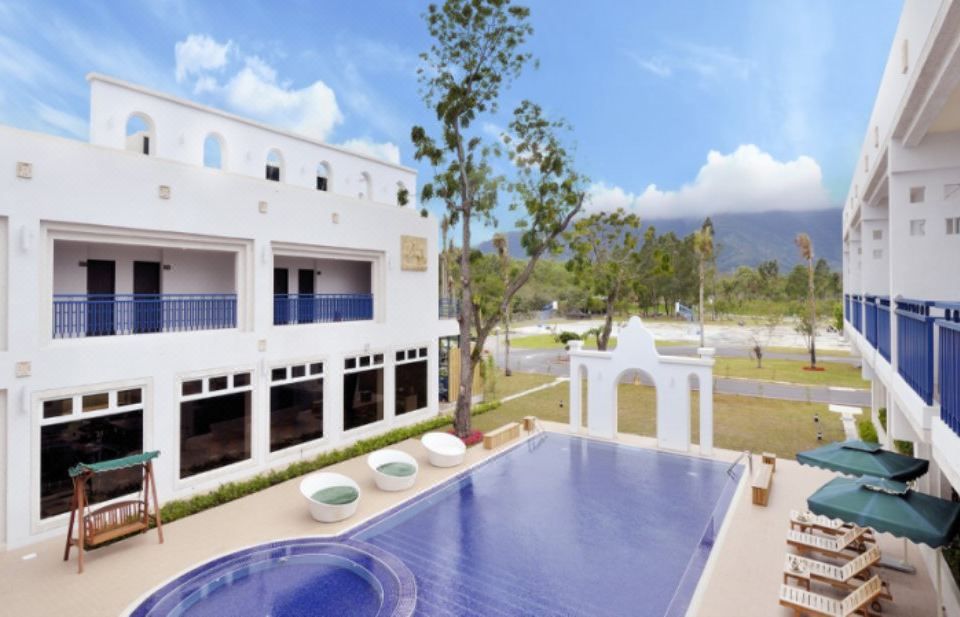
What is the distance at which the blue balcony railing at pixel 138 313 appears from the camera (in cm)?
1174

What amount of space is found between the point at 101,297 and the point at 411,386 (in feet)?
34.8

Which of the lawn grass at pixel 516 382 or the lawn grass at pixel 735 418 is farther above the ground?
the lawn grass at pixel 516 382

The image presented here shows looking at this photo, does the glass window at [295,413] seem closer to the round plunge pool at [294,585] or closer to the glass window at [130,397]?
the glass window at [130,397]

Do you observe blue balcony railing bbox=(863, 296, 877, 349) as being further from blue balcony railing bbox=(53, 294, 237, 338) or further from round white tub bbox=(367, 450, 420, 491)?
blue balcony railing bbox=(53, 294, 237, 338)

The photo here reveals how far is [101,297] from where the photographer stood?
13.1 meters

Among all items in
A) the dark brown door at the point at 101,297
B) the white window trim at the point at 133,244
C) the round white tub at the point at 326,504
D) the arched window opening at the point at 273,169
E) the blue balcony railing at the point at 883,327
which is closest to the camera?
the blue balcony railing at the point at 883,327

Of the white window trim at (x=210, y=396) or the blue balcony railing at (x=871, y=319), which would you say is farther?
the white window trim at (x=210, y=396)

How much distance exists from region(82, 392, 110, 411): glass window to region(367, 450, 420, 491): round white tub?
6344mm

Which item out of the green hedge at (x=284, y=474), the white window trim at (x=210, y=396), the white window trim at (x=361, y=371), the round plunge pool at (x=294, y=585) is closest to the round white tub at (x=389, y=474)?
the green hedge at (x=284, y=474)

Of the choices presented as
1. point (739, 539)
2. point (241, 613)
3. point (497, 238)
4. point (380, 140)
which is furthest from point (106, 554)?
point (380, 140)

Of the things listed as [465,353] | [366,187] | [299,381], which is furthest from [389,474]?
[366,187]

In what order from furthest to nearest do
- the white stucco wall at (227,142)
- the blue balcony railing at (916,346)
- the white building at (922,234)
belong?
the white stucco wall at (227,142) → the blue balcony railing at (916,346) → the white building at (922,234)

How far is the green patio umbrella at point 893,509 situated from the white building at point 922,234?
815mm

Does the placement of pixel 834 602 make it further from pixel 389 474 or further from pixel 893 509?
pixel 389 474
